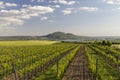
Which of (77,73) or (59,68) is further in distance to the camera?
(59,68)

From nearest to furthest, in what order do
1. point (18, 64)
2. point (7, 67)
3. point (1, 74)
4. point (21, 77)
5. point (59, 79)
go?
1. point (59, 79)
2. point (21, 77)
3. point (1, 74)
4. point (7, 67)
5. point (18, 64)

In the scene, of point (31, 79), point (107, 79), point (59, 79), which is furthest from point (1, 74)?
point (107, 79)

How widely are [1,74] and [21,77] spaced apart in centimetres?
303

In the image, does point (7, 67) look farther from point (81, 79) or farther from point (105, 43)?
point (105, 43)

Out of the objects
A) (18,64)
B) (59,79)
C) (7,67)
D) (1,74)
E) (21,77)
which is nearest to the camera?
(59,79)

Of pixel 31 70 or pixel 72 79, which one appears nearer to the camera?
pixel 72 79

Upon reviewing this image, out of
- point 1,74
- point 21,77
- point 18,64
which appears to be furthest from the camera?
point 18,64

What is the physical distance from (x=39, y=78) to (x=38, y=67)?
537 cm

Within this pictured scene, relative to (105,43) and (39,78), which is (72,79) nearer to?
(39,78)

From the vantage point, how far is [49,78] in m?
16.8

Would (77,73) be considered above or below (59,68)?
below

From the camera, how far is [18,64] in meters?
24.1

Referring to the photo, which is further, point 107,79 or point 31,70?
point 31,70

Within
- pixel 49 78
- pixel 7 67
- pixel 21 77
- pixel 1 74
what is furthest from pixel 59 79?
pixel 7 67
